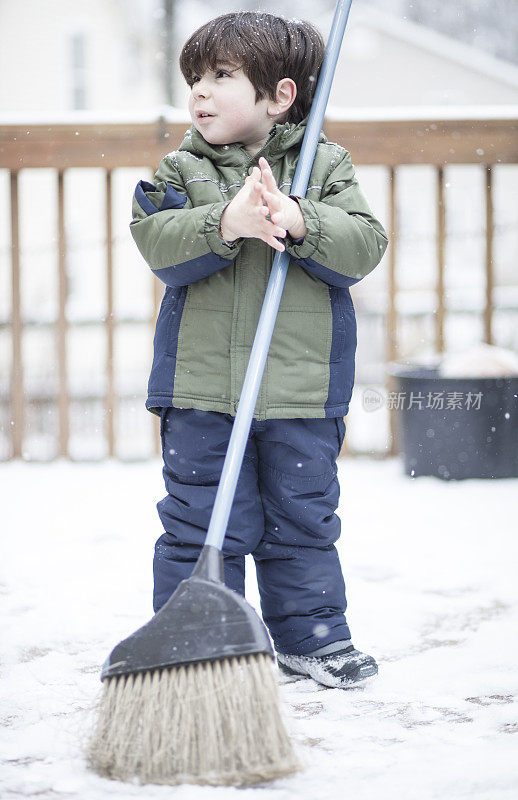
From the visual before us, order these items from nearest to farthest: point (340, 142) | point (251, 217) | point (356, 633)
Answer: point (251, 217), point (356, 633), point (340, 142)

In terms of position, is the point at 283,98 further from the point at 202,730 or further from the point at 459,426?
the point at 459,426

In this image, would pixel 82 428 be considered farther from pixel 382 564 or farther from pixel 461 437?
pixel 382 564

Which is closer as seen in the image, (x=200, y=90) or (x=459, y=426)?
(x=200, y=90)

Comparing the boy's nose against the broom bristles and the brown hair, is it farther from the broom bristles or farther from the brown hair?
the broom bristles

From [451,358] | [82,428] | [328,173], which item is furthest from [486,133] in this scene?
[82,428]

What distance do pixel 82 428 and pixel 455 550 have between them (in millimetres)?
4158

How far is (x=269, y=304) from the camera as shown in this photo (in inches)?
54.2

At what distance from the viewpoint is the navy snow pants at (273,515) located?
147 centimetres

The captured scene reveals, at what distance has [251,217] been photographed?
4.30 ft

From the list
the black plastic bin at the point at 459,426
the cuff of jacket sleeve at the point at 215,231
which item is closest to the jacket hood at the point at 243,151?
the cuff of jacket sleeve at the point at 215,231

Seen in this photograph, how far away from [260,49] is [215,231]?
35 cm

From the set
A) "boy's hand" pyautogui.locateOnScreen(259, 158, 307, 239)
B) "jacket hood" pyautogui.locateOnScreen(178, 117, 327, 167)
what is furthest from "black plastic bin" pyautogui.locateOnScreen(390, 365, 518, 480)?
"boy's hand" pyautogui.locateOnScreen(259, 158, 307, 239)

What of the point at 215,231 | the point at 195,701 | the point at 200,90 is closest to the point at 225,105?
the point at 200,90

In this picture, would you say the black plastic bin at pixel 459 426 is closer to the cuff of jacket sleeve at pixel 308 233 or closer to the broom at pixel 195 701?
the cuff of jacket sleeve at pixel 308 233
